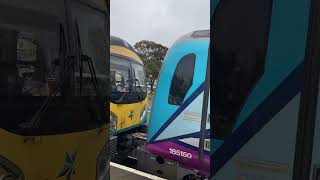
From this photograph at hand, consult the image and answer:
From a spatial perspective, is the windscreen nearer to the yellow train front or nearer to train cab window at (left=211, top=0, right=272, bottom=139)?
the yellow train front

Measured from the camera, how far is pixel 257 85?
1.89 meters

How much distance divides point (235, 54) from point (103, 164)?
184cm

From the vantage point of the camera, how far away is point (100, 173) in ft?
11.0

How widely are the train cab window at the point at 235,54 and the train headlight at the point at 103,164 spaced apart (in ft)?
4.93

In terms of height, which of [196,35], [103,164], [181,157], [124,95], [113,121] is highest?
[196,35]

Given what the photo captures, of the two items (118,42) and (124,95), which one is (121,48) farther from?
(124,95)

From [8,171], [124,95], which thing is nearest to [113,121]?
[124,95]

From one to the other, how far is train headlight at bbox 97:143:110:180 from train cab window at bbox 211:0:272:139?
59.2 inches

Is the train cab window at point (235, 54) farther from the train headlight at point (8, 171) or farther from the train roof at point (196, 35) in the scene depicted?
the train roof at point (196, 35)

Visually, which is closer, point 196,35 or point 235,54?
point 235,54

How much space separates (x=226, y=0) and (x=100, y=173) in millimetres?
1899

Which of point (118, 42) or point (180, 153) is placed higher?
point (118, 42)

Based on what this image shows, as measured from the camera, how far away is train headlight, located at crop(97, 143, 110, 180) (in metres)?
3.31

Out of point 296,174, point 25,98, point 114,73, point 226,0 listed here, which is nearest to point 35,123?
point 25,98
